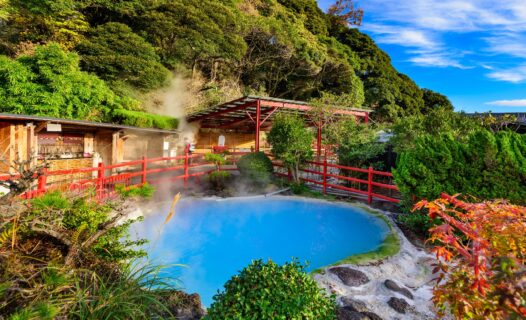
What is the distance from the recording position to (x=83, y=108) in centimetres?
1219

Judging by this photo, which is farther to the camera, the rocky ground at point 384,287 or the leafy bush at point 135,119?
the leafy bush at point 135,119

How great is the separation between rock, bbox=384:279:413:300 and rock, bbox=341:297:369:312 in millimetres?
687

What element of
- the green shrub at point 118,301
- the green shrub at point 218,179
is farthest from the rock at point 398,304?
the green shrub at point 218,179

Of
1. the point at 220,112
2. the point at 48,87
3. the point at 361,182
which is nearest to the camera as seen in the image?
the point at 361,182

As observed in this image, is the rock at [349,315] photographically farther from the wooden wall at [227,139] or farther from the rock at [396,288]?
→ the wooden wall at [227,139]

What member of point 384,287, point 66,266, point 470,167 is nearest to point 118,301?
point 66,266

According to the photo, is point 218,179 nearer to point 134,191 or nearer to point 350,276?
point 134,191

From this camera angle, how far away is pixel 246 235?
6.92 meters

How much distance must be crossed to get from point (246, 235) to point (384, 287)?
3.78 metres

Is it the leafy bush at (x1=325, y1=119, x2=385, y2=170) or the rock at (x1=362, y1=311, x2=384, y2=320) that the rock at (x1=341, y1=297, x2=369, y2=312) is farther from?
the leafy bush at (x1=325, y1=119, x2=385, y2=170)

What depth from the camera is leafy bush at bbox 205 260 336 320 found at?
6.86ft

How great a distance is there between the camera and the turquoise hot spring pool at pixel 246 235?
5277 millimetres

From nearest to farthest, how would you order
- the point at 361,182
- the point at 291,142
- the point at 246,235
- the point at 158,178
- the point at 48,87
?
1. the point at 246,235
2. the point at 361,182
3. the point at 291,142
4. the point at 158,178
5. the point at 48,87

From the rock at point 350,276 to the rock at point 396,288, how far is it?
0.27 meters
